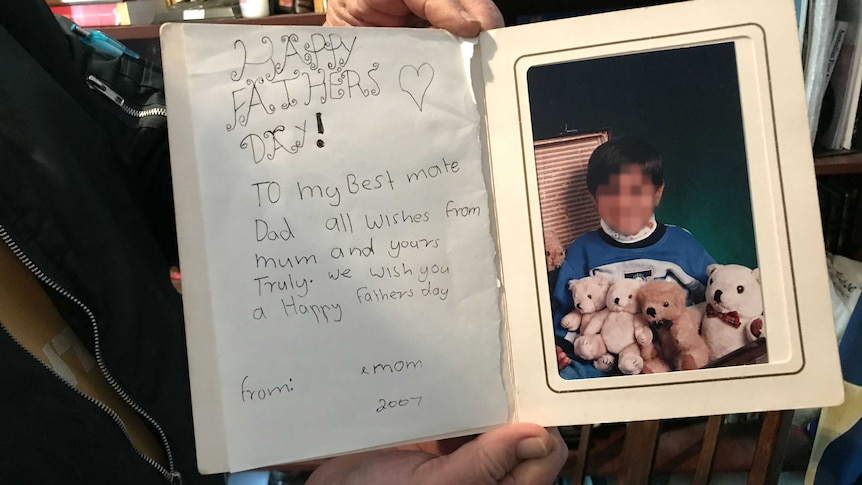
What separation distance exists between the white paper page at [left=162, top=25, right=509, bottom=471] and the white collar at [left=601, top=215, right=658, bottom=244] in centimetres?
11

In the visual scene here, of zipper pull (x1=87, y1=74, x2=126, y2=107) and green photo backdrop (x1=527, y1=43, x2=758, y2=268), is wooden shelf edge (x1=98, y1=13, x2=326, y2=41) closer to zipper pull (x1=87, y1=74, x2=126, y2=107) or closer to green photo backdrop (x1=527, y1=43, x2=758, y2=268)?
zipper pull (x1=87, y1=74, x2=126, y2=107)

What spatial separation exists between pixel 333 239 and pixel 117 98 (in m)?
0.30

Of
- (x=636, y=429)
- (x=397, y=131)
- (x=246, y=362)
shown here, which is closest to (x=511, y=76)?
(x=397, y=131)

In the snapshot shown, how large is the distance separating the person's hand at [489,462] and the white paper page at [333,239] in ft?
0.07

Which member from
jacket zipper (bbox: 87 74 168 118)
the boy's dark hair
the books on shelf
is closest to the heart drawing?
the boy's dark hair

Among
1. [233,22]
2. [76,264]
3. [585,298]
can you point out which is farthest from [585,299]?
[233,22]

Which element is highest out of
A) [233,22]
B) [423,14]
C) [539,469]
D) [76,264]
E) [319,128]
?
[233,22]

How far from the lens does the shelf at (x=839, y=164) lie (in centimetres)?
77

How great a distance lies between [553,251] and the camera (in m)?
0.48

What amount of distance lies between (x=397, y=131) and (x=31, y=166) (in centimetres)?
30

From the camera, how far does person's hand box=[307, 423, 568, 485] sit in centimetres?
46

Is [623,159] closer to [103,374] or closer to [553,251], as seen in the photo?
[553,251]

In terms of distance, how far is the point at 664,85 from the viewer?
47 centimetres

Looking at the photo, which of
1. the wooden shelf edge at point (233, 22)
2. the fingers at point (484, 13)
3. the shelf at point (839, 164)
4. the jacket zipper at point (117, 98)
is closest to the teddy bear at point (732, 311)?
the fingers at point (484, 13)
